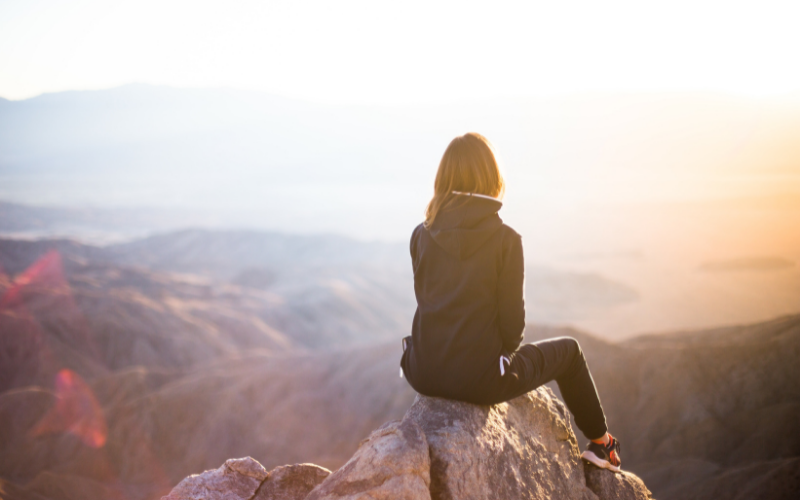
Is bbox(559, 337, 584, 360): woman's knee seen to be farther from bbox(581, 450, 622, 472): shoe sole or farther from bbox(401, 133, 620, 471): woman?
bbox(581, 450, 622, 472): shoe sole

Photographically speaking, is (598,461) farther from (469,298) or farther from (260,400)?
(260,400)

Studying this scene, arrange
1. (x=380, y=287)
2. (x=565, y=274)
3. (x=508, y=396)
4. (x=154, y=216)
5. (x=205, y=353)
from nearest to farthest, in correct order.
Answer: (x=508, y=396) < (x=205, y=353) < (x=380, y=287) < (x=565, y=274) < (x=154, y=216)

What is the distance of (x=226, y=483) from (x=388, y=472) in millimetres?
1939

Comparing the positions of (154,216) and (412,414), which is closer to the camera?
(412,414)

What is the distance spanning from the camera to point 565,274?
251ft

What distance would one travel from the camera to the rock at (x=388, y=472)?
9.60ft

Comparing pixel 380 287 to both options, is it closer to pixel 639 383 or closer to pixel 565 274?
pixel 565 274

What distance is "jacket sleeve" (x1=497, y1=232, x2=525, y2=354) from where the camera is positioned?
306cm

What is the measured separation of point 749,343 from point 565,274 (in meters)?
64.3

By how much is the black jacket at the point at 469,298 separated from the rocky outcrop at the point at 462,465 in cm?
31

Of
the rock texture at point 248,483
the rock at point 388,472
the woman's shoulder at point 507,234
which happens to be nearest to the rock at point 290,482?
the rock texture at point 248,483

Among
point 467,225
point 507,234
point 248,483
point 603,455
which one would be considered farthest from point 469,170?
point 248,483

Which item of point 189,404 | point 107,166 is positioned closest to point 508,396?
point 189,404

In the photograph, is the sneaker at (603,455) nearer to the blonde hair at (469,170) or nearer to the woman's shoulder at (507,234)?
the woman's shoulder at (507,234)
